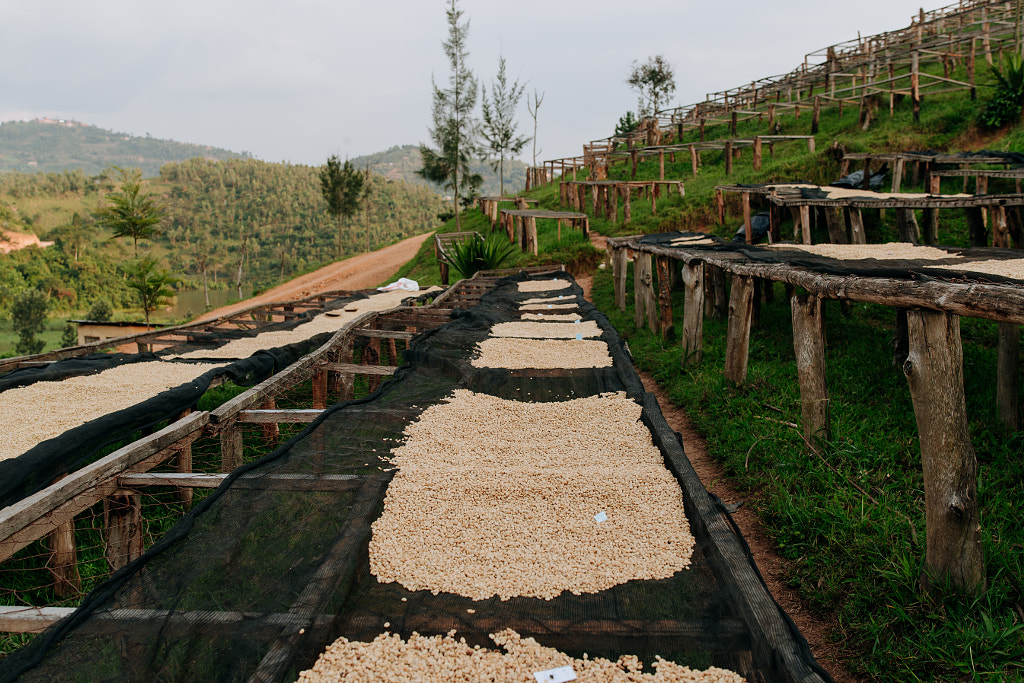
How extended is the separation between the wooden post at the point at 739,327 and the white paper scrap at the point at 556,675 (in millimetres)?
2990

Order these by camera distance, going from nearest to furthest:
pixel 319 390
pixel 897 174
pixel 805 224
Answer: pixel 319 390, pixel 805 224, pixel 897 174

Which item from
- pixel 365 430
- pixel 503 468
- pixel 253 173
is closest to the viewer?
pixel 503 468

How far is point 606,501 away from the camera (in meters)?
2.18

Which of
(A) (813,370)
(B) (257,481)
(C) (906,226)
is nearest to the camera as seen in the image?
(B) (257,481)

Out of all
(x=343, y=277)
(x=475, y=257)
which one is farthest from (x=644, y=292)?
(x=343, y=277)

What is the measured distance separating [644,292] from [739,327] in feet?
8.27

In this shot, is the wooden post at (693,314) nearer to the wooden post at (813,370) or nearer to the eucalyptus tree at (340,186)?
the wooden post at (813,370)

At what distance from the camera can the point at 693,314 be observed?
477cm

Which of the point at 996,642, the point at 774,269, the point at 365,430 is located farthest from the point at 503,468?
the point at 774,269

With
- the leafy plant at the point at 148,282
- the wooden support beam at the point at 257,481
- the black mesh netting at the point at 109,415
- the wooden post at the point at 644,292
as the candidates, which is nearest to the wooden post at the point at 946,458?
the wooden support beam at the point at 257,481

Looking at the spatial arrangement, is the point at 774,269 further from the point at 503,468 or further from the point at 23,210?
the point at 23,210

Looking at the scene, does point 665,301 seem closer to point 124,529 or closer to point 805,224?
point 805,224

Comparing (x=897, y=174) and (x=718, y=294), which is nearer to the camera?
(x=718, y=294)

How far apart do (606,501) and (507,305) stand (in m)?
4.45
